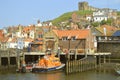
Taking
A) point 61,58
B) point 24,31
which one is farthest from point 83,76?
point 24,31

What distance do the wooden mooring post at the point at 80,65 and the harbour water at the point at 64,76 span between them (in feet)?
3.11

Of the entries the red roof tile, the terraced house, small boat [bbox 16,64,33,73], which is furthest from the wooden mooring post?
the red roof tile

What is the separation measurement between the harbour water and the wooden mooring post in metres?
0.95

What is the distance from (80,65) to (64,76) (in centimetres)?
539

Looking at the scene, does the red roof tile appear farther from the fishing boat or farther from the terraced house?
the fishing boat

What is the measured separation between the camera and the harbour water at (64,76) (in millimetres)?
53188

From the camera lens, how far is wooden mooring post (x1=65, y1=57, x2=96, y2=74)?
186 ft

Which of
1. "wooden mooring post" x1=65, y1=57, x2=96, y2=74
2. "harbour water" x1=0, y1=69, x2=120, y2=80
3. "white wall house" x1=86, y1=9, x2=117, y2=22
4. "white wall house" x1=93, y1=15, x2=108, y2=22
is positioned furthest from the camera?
"white wall house" x1=86, y1=9, x2=117, y2=22

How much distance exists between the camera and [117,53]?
7819cm

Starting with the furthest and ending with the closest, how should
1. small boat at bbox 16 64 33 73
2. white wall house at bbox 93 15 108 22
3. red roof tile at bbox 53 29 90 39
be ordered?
white wall house at bbox 93 15 108 22 < red roof tile at bbox 53 29 90 39 < small boat at bbox 16 64 33 73

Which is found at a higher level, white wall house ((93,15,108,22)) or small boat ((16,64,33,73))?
white wall house ((93,15,108,22))

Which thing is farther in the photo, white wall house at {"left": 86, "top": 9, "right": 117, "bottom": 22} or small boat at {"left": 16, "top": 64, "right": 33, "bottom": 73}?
white wall house at {"left": 86, "top": 9, "right": 117, "bottom": 22}

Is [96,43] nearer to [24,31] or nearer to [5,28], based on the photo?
[24,31]

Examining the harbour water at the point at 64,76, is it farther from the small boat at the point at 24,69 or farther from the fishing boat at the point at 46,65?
the fishing boat at the point at 46,65
